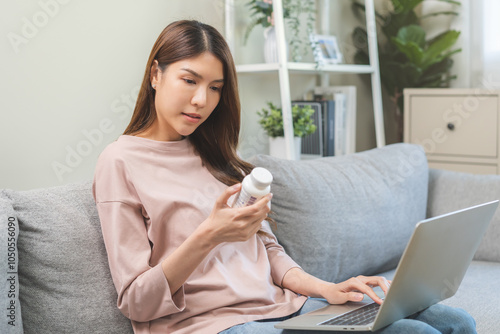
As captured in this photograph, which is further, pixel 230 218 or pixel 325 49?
pixel 325 49

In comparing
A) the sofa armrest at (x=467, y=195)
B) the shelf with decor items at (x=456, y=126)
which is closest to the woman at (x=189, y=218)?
the sofa armrest at (x=467, y=195)

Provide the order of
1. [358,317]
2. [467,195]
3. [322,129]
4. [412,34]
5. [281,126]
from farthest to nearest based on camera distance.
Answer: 1. [412,34]
2. [322,129]
3. [281,126]
4. [467,195]
5. [358,317]

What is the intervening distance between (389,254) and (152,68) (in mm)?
951

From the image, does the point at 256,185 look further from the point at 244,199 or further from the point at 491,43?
the point at 491,43

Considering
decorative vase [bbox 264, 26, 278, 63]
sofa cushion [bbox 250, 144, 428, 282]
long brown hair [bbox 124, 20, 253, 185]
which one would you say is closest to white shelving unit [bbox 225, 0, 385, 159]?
decorative vase [bbox 264, 26, 278, 63]

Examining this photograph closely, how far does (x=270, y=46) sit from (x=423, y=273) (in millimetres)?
1529

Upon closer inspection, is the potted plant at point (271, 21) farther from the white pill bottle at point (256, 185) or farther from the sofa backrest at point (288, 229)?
the white pill bottle at point (256, 185)

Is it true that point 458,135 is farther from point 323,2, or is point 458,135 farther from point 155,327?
point 155,327

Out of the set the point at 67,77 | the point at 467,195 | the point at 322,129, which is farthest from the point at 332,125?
the point at 67,77

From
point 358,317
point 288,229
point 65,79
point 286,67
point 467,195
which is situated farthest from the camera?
point 286,67

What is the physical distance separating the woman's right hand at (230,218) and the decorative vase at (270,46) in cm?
143

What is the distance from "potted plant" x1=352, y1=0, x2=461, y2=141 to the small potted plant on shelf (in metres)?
0.85

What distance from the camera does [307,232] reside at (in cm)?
162

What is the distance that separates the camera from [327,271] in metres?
1.65
